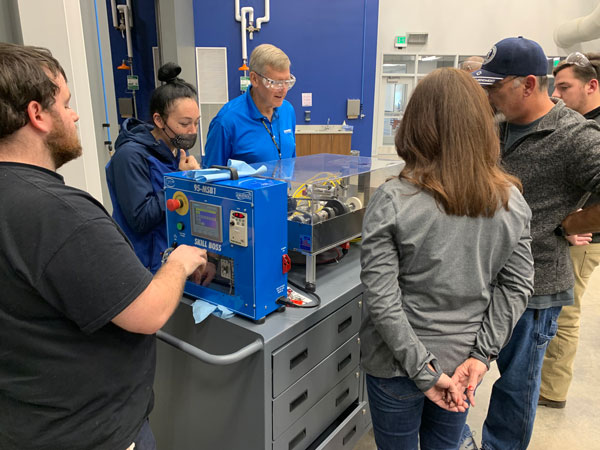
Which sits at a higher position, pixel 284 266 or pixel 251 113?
pixel 251 113

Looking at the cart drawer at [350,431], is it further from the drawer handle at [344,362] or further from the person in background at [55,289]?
the person in background at [55,289]

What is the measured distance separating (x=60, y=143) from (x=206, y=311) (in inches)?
26.5

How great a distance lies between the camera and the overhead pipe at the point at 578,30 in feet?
19.3

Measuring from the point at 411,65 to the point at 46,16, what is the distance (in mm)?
6092

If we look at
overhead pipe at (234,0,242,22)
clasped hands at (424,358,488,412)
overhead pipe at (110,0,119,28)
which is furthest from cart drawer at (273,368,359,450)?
overhead pipe at (110,0,119,28)

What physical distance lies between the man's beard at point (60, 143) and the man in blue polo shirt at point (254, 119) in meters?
1.22

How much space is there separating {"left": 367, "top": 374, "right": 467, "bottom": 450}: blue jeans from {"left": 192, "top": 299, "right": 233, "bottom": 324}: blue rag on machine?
1.57 feet

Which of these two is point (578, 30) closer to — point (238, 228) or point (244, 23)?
point (244, 23)

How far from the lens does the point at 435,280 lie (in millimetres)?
1063

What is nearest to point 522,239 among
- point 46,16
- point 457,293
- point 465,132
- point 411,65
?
point 457,293

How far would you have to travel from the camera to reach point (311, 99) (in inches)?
203

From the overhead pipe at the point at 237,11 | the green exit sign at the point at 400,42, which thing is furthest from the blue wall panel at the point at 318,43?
the green exit sign at the point at 400,42

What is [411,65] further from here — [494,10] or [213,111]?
[213,111]

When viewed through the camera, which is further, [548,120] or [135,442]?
[548,120]
